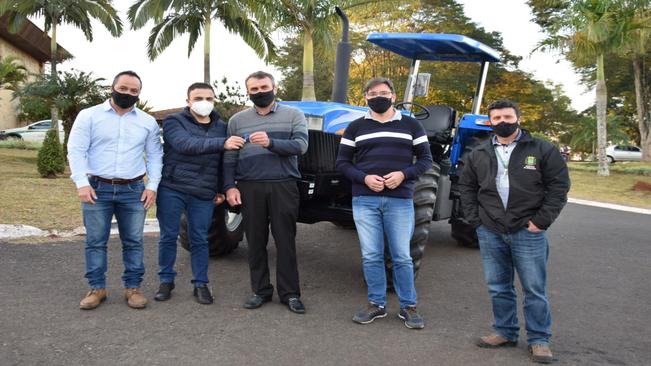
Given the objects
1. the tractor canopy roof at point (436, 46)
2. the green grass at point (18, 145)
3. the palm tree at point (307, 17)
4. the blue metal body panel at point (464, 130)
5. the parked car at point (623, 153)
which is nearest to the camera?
the tractor canopy roof at point (436, 46)

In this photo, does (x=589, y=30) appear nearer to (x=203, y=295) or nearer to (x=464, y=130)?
(x=464, y=130)

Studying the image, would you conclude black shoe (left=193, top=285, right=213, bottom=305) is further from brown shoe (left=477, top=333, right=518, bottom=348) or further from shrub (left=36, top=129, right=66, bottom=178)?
shrub (left=36, top=129, right=66, bottom=178)

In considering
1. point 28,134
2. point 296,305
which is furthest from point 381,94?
point 28,134

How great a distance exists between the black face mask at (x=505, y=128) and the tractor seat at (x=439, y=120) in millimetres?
2794

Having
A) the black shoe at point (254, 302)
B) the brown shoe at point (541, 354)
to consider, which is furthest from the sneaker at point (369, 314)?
the brown shoe at point (541, 354)

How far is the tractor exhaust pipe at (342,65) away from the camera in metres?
6.17

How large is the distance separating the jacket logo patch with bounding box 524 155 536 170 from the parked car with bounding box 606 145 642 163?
38740 mm

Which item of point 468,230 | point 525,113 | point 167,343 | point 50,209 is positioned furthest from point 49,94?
point 525,113

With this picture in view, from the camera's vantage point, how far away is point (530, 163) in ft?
12.7

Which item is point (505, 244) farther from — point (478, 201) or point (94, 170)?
point (94, 170)

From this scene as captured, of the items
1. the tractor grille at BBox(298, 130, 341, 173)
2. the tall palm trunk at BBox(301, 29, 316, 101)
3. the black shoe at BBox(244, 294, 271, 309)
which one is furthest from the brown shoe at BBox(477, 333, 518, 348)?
the tall palm trunk at BBox(301, 29, 316, 101)

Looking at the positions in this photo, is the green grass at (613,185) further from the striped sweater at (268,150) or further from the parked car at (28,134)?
the parked car at (28,134)

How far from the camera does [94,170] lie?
460 cm

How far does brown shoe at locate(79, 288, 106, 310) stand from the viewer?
14.9 ft
